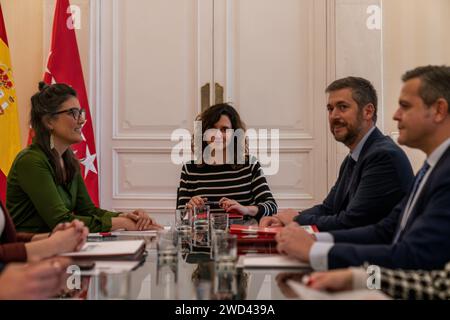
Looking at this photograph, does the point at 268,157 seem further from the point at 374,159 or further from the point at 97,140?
the point at 374,159

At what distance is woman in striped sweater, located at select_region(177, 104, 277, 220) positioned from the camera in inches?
122

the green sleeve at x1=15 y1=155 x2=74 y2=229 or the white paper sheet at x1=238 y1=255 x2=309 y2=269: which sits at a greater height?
the green sleeve at x1=15 y1=155 x2=74 y2=229

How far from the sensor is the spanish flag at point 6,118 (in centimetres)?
370

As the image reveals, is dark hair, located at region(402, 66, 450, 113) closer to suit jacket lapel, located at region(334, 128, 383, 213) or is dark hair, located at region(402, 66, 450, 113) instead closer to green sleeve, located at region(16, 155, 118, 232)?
suit jacket lapel, located at region(334, 128, 383, 213)

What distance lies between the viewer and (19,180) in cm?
233

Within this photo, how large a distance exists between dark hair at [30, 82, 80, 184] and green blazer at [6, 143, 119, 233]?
4cm

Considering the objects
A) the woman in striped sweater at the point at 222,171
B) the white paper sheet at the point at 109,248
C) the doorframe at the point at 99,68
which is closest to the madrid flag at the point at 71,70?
the doorframe at the point at 99,68

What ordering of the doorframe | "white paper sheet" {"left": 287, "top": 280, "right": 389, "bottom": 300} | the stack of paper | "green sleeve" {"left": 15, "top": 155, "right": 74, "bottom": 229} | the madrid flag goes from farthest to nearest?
the doorframe → the madrid flag → "green sleeve" {"left": 15, "top": 155, "right": 74, "bottom": 229} → the stack of paper → "white paper sheet" {"left": 287, "top": 280, "right": 389, "bottom": 300}

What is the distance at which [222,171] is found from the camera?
314 centimetres

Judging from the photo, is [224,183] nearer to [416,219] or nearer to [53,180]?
[53,180]

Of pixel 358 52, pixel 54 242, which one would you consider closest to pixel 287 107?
pixel 358 52

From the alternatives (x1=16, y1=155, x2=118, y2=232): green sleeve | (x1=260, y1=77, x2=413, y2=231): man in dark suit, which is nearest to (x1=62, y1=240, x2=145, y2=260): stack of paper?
(x1=16, y1=155, x2=118, y2=232): green sleeve

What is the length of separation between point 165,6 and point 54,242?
10.1 ft

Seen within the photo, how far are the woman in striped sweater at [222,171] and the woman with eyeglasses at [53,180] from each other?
26.0 inches
